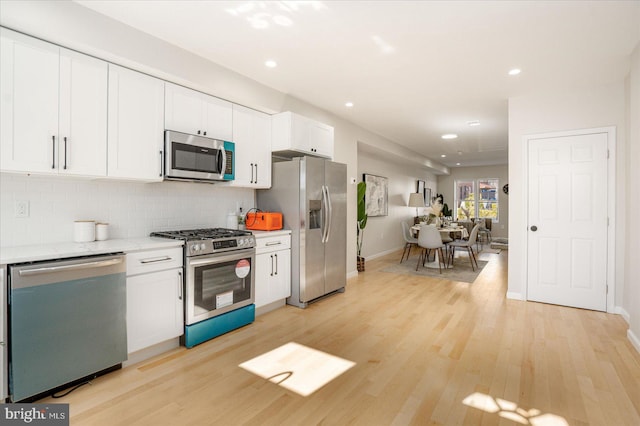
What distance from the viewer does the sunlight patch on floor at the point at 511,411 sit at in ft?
6.19

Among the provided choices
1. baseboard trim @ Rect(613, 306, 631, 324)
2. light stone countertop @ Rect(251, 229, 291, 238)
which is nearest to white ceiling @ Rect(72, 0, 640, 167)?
light stone countertop @ Rect(251, 229, 291, 238)

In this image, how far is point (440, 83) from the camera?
3.90 metres

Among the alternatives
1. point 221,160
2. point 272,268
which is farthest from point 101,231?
point 272,268

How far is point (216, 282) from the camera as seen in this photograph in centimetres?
304

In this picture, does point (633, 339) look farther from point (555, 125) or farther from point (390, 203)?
point (390, 203)

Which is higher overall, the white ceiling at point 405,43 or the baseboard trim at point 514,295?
the white ceiling at point 405,43

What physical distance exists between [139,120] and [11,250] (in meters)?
1.31

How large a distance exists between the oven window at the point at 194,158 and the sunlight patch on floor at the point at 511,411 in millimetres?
2901

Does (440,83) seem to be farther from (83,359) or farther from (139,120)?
(83,359)

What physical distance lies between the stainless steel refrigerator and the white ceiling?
106 cm

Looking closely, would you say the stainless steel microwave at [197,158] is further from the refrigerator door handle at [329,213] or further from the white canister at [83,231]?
the refrigerator door handle at [329,213]

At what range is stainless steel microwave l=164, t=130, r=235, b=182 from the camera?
2.96m

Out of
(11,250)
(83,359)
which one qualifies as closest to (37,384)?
(83,359)

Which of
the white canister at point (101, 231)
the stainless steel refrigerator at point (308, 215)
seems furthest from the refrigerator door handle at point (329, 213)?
the white canister at point (101, 231)
